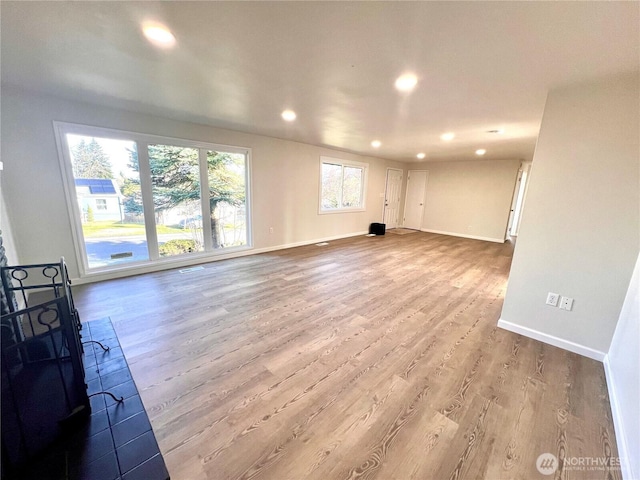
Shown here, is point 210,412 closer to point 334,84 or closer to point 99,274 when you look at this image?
point 334,84

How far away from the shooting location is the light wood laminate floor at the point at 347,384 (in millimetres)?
1320

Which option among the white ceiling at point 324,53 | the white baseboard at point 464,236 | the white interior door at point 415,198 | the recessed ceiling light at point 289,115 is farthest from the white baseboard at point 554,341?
the white interior door at point 415,198

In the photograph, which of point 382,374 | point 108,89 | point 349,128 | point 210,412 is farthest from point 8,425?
point 349,128

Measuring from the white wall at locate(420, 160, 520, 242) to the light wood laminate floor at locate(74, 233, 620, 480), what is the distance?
442 centimetres

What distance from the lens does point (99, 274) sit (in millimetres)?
3523

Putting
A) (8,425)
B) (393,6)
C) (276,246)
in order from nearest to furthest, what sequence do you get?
(8,425)
(393,6)
(276,246)

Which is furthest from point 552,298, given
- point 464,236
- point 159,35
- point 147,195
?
point 464,236

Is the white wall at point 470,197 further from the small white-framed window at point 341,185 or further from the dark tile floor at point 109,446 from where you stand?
the dark tile floor at point 109,446

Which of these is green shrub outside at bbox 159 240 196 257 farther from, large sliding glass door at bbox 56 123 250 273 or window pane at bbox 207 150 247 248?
window pane at bbox 207 150 247 248

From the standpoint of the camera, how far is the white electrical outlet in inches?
90.7

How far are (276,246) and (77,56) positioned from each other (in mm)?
4031

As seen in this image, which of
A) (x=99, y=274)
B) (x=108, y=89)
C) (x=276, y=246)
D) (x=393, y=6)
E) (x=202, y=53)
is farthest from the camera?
(x=276, y=246)

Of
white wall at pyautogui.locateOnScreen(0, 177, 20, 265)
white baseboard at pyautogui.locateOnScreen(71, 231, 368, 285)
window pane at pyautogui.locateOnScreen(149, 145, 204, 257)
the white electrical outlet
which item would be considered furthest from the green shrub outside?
the white electrical outlet

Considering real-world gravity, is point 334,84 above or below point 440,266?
above
